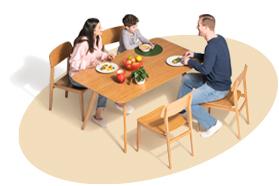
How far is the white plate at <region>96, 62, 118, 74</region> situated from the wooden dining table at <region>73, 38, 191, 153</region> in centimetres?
5

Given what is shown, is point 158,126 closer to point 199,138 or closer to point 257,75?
point 199,138

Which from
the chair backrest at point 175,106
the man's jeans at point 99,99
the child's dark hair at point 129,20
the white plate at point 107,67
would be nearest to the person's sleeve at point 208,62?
the chair backrest at point 175,106

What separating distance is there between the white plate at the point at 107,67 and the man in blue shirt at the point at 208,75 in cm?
86

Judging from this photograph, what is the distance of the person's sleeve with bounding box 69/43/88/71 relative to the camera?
306 inches

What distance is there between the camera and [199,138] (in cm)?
789

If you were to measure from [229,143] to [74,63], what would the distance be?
2079 millimetres

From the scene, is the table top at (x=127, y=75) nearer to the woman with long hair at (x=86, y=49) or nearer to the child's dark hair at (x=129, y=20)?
the woman with long hair at (x=86, y=49)

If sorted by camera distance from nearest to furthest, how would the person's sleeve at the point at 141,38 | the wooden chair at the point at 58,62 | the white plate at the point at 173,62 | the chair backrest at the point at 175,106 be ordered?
the chair backrest at the point at 175,106, the white plate at the point at 173,62, the wooden chair at the point at 58,62, the person's sleeve at the point at 141,38

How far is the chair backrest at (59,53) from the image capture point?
8.15 meters

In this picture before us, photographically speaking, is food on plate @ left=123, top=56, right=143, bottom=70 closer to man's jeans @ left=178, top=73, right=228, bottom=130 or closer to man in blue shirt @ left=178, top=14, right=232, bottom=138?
man in blue shirt @ left=178, top=14, right=232, bottom=138

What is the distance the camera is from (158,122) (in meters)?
7.51

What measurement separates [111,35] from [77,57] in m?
1.21

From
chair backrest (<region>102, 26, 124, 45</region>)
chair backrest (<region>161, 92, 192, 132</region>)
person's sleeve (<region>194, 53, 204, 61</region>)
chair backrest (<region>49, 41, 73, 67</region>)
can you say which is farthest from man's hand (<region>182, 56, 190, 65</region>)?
chair backrest (<region>49, 41, 73, 67</region>)

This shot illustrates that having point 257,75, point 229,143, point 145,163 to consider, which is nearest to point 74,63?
→ point 145,163
